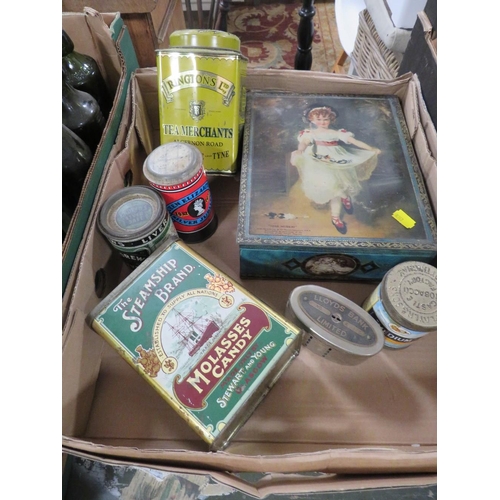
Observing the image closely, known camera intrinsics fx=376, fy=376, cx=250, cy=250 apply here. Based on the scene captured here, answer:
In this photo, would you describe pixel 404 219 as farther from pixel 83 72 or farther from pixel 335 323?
pixel 83 72

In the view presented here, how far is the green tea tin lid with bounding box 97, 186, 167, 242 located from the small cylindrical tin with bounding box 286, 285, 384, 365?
0.25 meters

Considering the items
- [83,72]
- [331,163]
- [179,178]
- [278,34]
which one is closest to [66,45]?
[83,72]

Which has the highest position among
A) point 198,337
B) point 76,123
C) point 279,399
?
point 76,123

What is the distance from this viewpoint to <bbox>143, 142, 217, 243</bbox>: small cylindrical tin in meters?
0.61

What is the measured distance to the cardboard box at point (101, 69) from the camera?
564 mm

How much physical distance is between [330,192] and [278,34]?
1537 millimetres

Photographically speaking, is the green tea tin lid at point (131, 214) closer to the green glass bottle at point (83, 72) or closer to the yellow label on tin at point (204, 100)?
the yellow label on tin at point (204, 100)

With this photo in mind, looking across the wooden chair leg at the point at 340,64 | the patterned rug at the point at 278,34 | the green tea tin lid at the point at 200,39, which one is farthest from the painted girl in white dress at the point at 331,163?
the patterned rug at the point at 278,34

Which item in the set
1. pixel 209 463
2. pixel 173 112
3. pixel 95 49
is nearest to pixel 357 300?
pixel 209 463

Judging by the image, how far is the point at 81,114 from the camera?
2.30 feet

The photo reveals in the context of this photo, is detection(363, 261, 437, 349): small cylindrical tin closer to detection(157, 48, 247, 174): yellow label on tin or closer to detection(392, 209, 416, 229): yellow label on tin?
detection(392, 209, 416, 229): yellow label on tin

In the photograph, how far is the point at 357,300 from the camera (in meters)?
0.69

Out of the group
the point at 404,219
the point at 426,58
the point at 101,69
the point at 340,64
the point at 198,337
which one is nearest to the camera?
the point at 198,337

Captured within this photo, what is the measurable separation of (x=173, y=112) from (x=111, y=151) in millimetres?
144
